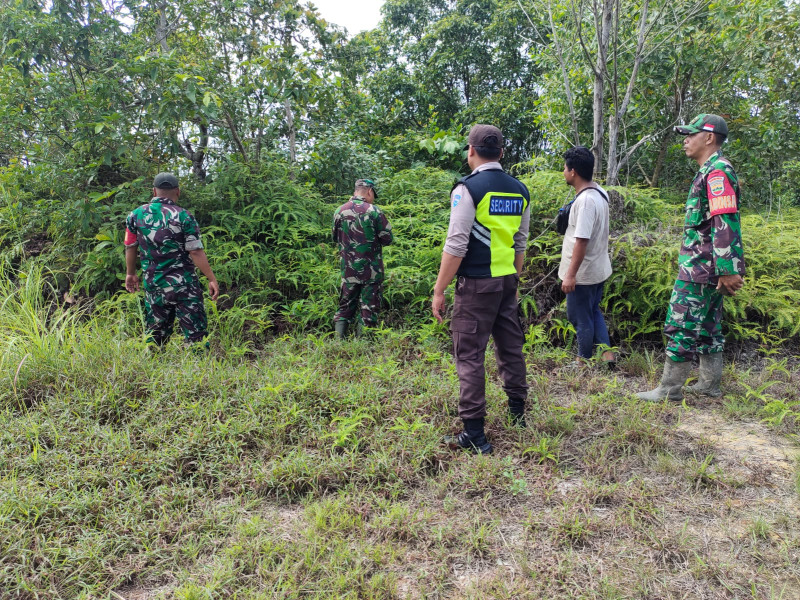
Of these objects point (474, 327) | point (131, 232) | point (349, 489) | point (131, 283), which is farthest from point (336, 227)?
point (349, 489)

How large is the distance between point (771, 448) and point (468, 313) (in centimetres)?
211

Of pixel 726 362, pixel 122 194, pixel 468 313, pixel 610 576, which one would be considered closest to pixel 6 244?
pixel 122 194

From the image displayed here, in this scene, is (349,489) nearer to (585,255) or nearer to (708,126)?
(585,255)

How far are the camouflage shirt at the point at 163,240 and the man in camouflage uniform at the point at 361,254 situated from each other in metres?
1.43

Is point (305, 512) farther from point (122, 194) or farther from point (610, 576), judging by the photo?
point (122, 194)

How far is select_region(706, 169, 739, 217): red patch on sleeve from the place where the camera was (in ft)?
10.7

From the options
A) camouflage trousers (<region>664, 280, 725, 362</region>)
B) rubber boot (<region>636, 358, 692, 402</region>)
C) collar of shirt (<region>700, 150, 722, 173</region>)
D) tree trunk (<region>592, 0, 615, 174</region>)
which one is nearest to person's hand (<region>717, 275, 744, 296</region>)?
camouflage trousers (<region>664, 280, 725, 362</region>)

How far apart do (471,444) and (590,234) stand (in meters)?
1.91

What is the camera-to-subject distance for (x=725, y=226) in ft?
10.7

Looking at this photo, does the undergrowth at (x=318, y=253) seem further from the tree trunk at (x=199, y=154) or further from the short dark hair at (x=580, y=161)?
the short dark hair at (x=580, y=161)

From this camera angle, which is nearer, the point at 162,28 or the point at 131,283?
the point at 131,283

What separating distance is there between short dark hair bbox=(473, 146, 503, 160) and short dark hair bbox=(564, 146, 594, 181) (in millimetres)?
1177

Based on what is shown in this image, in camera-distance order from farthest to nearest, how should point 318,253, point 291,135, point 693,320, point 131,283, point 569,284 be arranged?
point 291,135, point 318,253, point 131,283, point 569,284, point 693,320

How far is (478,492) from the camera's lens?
9.27 ft
